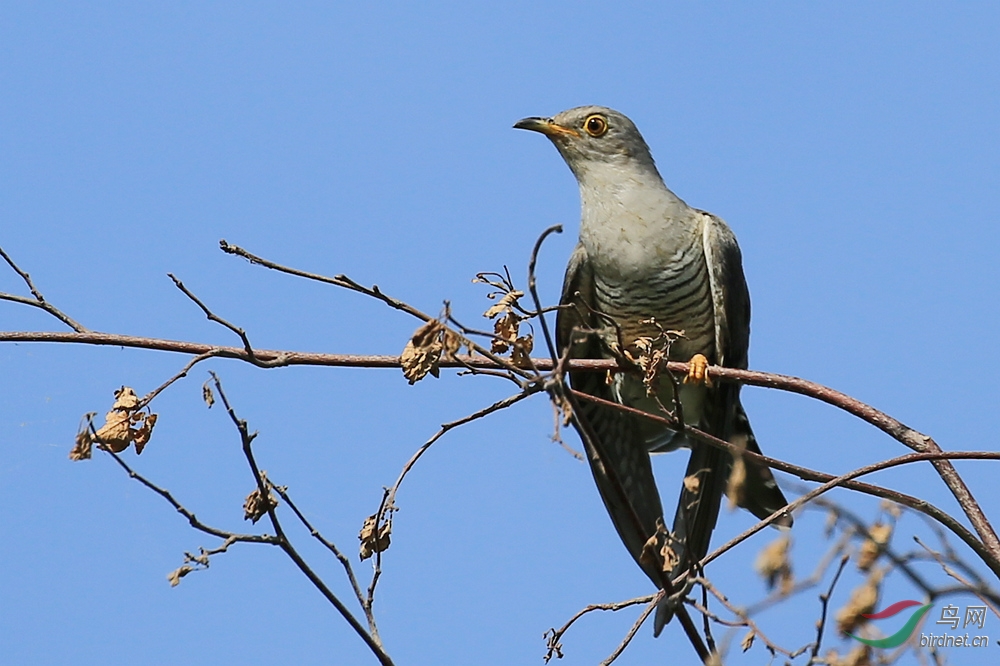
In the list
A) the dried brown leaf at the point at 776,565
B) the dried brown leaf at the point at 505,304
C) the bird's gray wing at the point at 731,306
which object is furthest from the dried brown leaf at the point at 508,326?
the bird's gray wing at the point at 731,306

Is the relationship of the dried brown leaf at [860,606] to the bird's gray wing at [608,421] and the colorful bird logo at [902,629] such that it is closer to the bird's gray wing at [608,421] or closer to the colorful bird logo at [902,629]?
the colorful bird logo at [902,629]

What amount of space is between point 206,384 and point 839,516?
1277 mm

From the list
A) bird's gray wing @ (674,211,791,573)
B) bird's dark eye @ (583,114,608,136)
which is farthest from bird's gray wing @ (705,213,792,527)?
bird's dark eye @ (583,114,608,136)

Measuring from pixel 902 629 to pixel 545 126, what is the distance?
303cm

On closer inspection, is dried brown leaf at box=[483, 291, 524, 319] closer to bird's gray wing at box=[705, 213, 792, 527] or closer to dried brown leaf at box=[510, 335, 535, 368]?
dried brown leaf at box=[510, 335, 535, 368]

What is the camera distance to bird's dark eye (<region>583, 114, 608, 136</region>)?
4618 mm

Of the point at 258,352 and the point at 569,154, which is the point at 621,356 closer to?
the point at 258,352

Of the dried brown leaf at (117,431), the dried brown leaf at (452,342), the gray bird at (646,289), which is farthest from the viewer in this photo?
the gray bird at (646,289)

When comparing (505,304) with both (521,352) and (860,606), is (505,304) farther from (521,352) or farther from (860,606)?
(860,606)

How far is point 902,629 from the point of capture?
77.5 inches

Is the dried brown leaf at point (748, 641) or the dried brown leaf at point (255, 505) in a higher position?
the dried brown leaf at point (255, 505)

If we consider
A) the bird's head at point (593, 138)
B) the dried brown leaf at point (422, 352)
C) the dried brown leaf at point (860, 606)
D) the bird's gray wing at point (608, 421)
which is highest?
the bird's head at point (593, 138)

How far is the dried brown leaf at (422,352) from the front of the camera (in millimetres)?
2201

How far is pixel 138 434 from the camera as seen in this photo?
2.48 m
